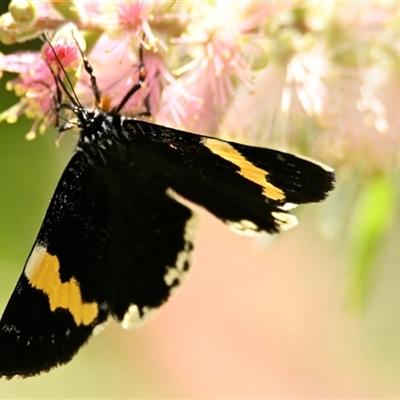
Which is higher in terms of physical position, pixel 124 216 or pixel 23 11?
pixel 23 11

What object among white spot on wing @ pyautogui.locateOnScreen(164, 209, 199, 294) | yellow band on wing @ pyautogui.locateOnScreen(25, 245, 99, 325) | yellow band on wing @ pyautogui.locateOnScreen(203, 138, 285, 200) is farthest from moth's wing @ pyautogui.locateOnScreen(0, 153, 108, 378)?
yellow band on wing @ pyautogui.locateOnScreen(203, 138, 285, 200)

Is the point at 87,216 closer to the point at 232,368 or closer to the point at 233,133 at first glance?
the point at 233,133

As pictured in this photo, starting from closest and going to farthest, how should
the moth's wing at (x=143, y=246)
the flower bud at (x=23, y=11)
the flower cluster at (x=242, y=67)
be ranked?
the flower bud at (x=23, y=11) → the flower cluster at (x=242, y=67) → the moth's wing at (x=143, y=246)

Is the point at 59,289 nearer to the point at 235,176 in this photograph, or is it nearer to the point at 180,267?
the point at 180,267

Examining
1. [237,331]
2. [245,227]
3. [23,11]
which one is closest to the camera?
[23,11]

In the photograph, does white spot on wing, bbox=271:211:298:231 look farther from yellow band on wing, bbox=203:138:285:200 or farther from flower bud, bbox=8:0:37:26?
flower bud, bbox=8:0:37:26

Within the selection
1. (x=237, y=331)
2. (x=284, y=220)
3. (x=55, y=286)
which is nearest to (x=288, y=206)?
(x=284, y=220)

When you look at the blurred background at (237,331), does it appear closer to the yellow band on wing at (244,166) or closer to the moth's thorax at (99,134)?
the moth's thorax at (99,134)

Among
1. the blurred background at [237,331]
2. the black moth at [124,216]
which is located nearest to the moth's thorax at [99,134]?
the black moth at [124,216]
